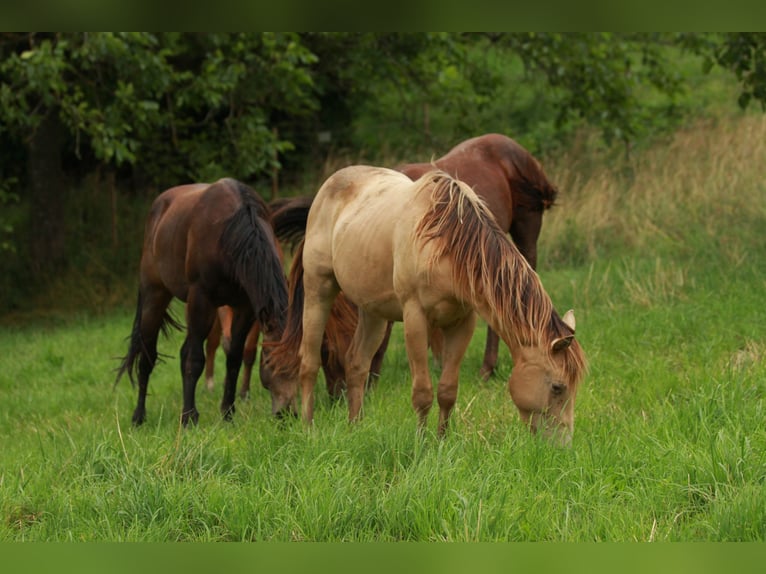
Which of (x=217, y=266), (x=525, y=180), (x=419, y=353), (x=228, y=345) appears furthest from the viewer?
(x=228, y=345)

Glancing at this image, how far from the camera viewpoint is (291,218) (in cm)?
791

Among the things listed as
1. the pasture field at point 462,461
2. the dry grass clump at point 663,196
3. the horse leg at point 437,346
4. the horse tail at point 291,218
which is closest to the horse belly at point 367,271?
the pasture field at point 462,461

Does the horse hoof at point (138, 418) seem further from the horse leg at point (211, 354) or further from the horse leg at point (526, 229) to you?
the horse leg at point (526, 229)

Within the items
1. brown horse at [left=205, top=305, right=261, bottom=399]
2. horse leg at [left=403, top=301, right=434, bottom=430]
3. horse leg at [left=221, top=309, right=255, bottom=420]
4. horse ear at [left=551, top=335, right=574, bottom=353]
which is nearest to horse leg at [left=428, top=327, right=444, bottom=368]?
brown horse at [left=205, top=305, right=261, bottom=399]

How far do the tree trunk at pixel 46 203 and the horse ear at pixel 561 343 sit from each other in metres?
11.9

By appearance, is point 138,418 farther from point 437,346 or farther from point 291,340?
point 437,346

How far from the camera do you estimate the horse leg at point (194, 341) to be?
7.48m

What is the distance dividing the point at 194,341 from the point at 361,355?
A: 181cm

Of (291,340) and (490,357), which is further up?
(291,340)

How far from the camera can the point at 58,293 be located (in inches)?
581

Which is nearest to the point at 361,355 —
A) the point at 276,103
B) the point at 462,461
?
the point at 462,461

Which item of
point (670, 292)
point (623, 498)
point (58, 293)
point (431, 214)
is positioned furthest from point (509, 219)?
point (58, 293)

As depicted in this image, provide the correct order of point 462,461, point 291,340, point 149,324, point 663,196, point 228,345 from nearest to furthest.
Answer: point 462,461 < point 291,340 < point 149,324 < point 228,345 < point 663,196

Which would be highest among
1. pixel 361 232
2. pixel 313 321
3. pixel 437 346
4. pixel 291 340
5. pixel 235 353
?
pixel 361 232
